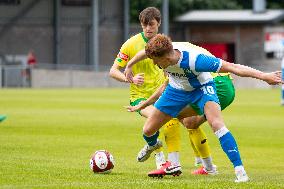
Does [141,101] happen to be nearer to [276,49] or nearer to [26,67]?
[26,67]

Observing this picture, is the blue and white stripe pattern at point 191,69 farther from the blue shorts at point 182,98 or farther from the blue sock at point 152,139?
the blue sock at point 152,139

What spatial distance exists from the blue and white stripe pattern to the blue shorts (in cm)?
7

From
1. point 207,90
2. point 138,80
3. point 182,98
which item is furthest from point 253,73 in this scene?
point 138,80

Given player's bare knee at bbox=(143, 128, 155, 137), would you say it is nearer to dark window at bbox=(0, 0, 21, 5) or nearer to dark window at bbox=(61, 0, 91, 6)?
dark window at bbox=(0, 0, 21, 5)

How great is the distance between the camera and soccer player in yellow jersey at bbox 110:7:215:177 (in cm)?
1338

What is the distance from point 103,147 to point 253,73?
22.5 feet

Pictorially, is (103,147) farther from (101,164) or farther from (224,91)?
(224,91)

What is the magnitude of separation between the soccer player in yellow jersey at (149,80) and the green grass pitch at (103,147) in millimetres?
381

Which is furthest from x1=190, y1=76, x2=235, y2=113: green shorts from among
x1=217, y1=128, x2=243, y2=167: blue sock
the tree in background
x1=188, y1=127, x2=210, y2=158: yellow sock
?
the tree in background

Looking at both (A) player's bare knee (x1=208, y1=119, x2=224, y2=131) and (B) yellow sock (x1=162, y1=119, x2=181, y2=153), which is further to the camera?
(B) yellow sock (x1=162, y1=119, x2=181, y2=153)

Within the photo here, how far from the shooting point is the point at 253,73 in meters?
11.5

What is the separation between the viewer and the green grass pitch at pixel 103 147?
11.9 meters

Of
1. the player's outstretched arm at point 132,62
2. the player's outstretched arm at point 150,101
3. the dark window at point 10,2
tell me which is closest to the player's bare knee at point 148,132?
the player's outstretched arm at point 150,101

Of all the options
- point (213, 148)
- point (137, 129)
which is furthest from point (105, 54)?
point (213, 148)
